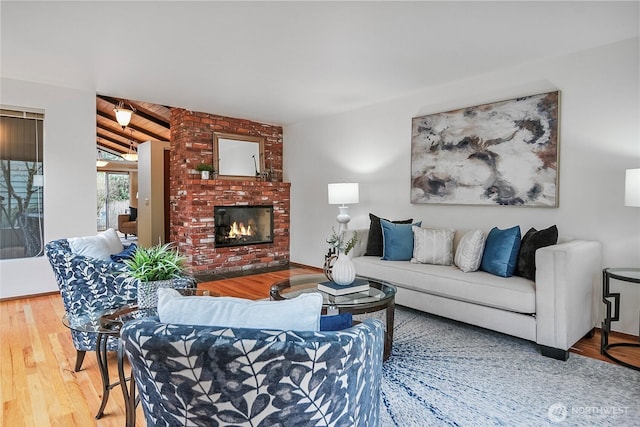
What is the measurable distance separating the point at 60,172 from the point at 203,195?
1717mm

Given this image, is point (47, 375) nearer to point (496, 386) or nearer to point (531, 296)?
point (496, 386)

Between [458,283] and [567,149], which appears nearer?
[458,283]

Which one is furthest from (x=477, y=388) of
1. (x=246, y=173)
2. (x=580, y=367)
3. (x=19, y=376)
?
(x=246, y=173)

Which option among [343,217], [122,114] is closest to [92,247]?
[122,114]

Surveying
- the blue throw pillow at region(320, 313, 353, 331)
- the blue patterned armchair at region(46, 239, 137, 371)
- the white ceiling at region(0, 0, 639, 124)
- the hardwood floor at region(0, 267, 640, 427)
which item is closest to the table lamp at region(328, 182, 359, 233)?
the white ceiling at region(0, 0, 639, 124)

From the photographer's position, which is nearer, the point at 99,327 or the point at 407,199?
the point at 99,327

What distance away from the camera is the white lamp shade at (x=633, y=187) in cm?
252

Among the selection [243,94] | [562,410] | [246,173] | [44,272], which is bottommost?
[562,410]

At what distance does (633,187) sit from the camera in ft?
8.33

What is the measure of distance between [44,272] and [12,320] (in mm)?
990

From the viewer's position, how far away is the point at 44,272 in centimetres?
424

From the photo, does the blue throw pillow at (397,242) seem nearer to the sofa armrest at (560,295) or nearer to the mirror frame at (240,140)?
the sofa armrest at (560,295)

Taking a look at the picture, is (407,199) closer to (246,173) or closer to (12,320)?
(246,173)

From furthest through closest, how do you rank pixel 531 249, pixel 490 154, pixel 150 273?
pixel 490 154
pixel 531 249
pixel 150 273
